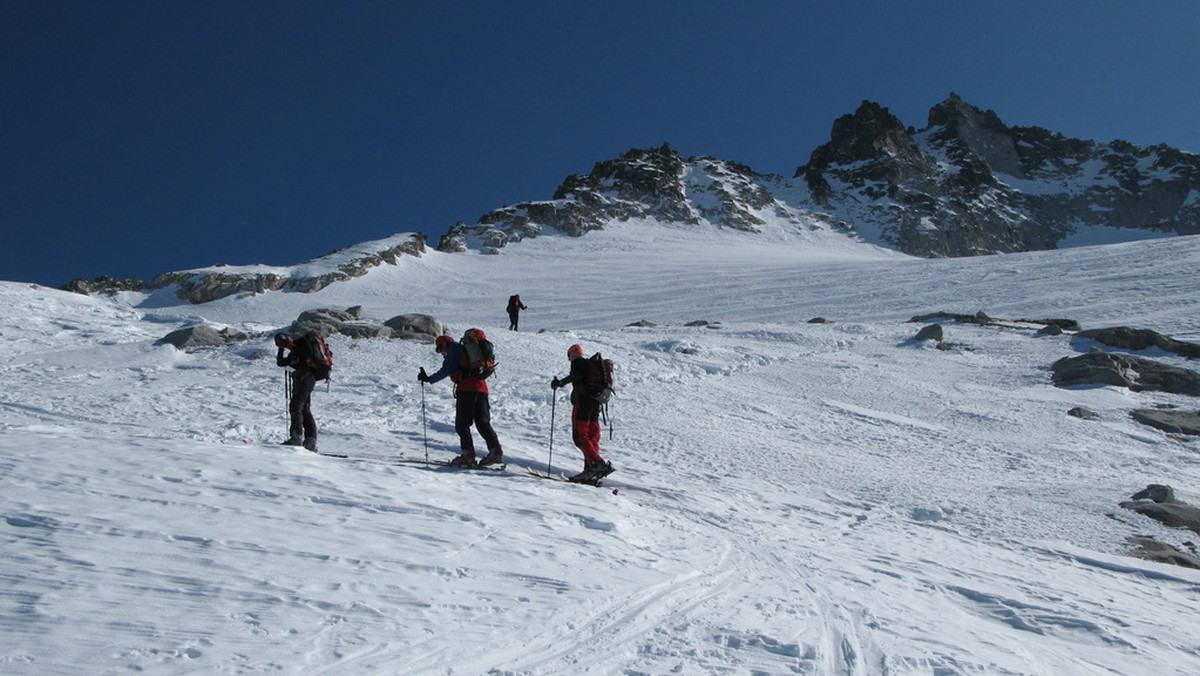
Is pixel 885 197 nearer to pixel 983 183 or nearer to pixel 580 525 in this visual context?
pixel 983 183

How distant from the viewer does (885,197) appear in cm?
10400

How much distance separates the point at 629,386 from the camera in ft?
45.2

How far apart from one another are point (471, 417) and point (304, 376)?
81.2 inches

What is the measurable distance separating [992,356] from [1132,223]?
139 meters

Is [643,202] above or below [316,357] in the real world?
above

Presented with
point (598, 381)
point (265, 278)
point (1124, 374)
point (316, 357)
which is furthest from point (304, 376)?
point (265, 278)

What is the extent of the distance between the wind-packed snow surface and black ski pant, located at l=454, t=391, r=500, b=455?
0.43 m

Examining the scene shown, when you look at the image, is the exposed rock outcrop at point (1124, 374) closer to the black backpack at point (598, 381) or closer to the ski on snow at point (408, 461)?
the black backpack at point (598, 381)

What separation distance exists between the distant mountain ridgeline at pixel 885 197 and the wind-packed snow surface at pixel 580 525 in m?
35.2

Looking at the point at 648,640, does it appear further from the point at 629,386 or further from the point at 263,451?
the point at 629,386

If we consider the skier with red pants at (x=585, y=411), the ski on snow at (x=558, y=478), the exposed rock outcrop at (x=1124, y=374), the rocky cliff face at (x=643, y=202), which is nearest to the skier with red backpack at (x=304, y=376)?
the ski on snow at (x=558, y=478)

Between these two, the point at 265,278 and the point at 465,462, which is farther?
the point at 265,278

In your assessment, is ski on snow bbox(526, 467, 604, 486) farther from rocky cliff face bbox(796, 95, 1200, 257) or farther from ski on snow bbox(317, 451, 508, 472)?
rocky cliff face bbox(796, 95, 1200, 257)

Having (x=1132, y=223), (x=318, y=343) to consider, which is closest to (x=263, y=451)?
(x=318, y=343)
